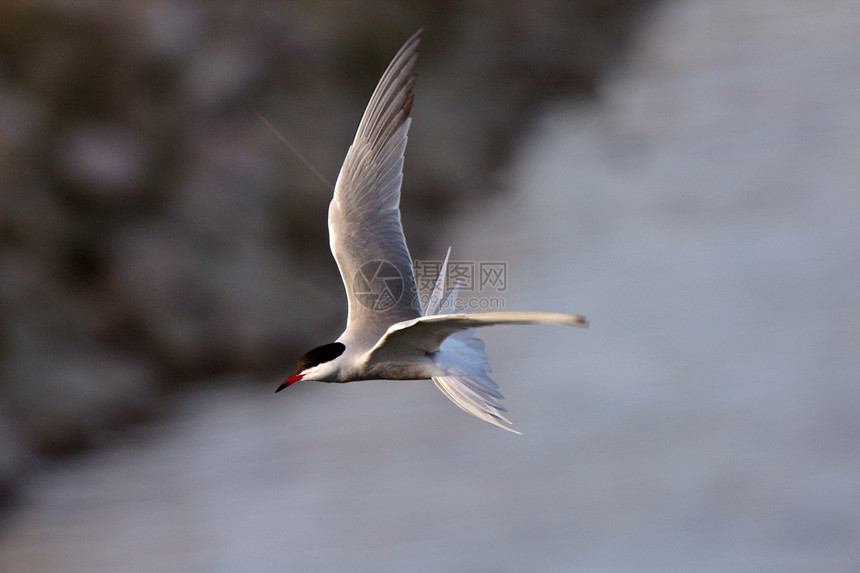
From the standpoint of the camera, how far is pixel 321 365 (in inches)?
94.7

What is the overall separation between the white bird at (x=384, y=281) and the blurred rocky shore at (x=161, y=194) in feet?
9.04

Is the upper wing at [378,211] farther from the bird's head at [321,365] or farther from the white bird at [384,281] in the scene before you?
the bird's head at [321,365]

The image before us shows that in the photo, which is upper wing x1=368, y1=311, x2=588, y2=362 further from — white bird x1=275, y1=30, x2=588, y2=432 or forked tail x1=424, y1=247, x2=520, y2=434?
forked tail x1=424, y1=247, x2=520, y2=434

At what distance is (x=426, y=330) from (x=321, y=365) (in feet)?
1.11

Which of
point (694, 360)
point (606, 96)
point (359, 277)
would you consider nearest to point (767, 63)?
point (606, 96)

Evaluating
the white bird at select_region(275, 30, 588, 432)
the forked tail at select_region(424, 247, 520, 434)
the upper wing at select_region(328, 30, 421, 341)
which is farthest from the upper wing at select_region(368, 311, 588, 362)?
the upper wing at select_region(328, 30, 421, 341)

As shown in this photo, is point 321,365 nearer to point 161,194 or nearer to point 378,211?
point 378,211

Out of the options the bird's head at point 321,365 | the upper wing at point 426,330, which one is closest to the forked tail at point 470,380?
the upper wing at point 426,330

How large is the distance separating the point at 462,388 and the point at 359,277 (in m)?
0.45

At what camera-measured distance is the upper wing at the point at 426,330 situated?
1.79m

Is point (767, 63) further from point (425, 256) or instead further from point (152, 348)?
point (152, 348)

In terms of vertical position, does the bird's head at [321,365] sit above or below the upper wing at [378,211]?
below

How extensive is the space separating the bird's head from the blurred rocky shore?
120 inches

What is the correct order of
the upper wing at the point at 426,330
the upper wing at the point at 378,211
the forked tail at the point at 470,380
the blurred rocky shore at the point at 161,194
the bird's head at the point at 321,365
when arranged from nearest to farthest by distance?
the upper wing at the point at 426,330 < the bird's head at the point at 321,365 < the forked tail at the point at 470,380 < the upper wing at the point at 378,211 < the blurred rocky shore at the point at 161,194
